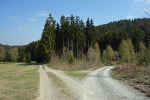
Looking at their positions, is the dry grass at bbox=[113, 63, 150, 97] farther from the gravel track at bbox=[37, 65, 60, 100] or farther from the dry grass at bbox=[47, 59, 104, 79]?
the dry grass at bbox=[47, 59, 104, 79]

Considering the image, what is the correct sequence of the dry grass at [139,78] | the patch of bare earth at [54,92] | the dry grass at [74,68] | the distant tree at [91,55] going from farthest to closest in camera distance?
the distant tree at [91,55], the dry grass at [74,68], the dry grass at [139,78], the patch of bare earth at [54,92]

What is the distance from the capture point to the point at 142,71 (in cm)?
1594

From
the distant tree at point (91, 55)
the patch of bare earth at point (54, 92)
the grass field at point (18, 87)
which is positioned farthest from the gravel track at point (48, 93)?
the distant tree at point (91, 55)

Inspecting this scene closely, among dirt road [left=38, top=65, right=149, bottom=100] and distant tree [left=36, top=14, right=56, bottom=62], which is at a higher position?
distant tree [left=36, top=14, right=56, bottom=62]

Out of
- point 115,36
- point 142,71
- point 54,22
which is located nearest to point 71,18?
point 54,22

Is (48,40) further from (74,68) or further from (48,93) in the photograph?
(48,93)

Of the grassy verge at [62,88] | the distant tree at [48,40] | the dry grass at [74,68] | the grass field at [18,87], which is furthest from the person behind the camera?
the distant tree at [48,40]

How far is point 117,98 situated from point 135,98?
3.65ft

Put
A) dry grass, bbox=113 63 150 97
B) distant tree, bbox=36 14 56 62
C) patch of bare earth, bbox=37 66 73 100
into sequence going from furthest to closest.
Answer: distant tree, bbox=36 14 56 62
dry grass, bbox=113 63 150 97
patch of bare earth, bbox=37 66 73 100

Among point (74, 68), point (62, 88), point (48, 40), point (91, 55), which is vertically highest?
point (48, 40)

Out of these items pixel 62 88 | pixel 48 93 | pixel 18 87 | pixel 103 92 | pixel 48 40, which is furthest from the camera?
pixel 48 40

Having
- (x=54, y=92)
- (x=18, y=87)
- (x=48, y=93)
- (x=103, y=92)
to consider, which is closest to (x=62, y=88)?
(x=54, y=92)

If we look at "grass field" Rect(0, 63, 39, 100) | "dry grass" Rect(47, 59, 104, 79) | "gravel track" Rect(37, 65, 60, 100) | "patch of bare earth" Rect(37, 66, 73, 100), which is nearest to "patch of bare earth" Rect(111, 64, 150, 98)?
"patch of bare earth" Rect(37, 66, 73, 100)

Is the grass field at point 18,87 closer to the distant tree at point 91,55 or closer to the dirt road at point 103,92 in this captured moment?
the dirt road at point 103,92
